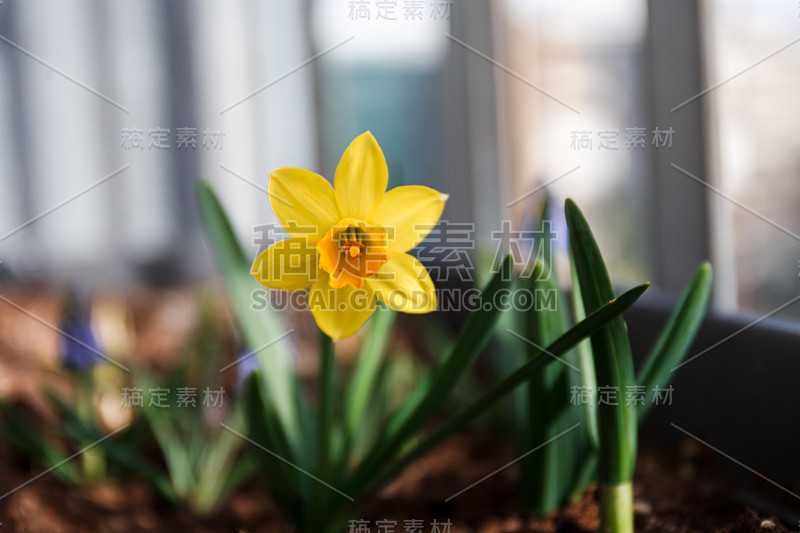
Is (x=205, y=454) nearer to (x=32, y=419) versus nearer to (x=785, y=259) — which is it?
(x=32, y=419)

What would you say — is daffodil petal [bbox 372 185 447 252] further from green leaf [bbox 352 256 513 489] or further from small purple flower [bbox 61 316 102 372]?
small purple flower [bbox 61 316 102 372]

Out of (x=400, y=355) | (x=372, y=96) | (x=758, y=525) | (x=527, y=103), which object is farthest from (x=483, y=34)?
(x=758, y=525)
